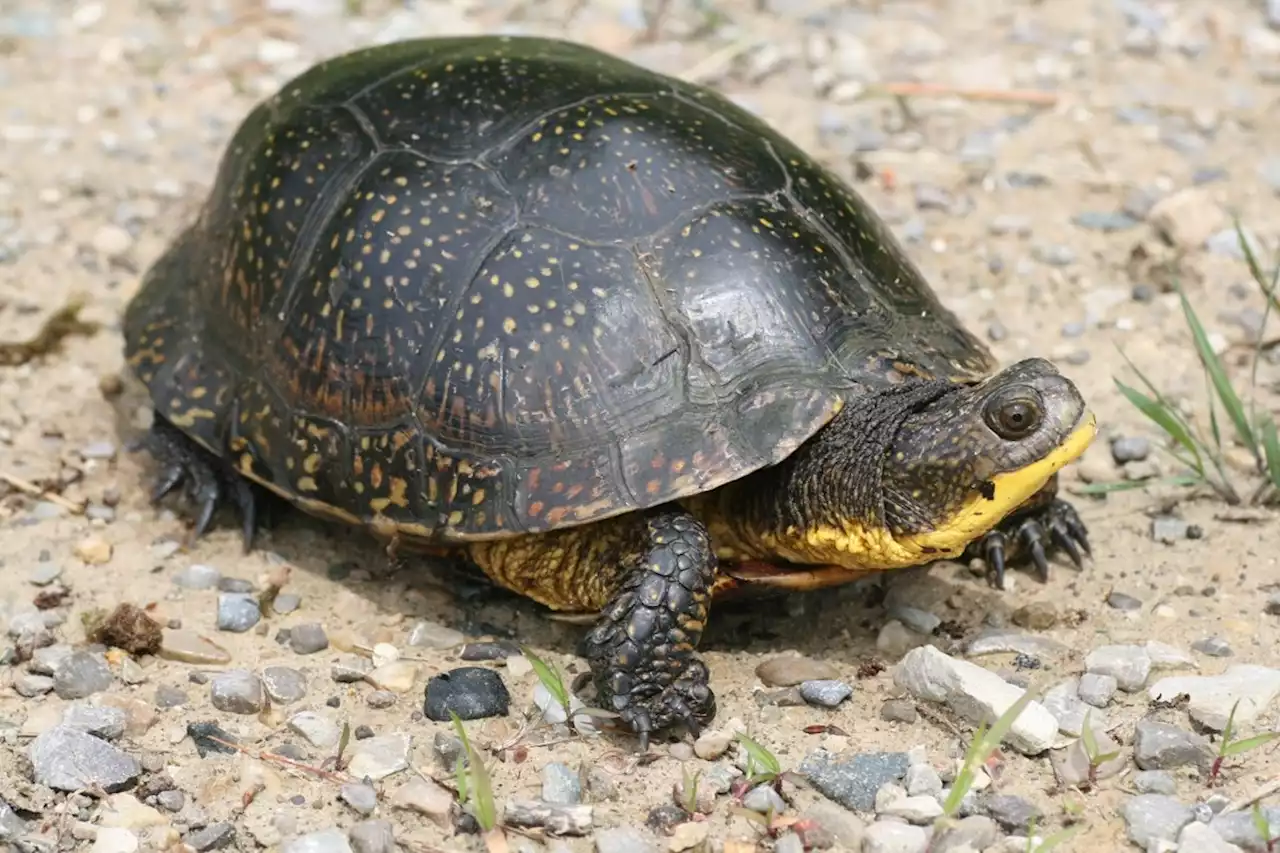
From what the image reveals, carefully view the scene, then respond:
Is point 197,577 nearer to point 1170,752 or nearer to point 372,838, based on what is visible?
point 372,838

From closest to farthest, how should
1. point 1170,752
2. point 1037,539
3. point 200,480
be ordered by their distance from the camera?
point 1170,752
point 1037,539
point 200,480

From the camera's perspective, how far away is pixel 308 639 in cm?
389

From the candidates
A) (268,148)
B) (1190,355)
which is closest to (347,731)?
(268,148)

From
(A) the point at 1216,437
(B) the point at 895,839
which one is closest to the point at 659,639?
(B) the point at 895,839

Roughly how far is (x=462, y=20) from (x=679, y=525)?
14.1ft

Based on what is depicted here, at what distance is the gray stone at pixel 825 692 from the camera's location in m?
3.59

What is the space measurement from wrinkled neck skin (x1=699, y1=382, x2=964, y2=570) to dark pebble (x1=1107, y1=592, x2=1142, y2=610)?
650 millimetres

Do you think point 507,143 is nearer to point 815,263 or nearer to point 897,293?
point 815,263

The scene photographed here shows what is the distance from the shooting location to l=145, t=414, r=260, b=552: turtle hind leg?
4.46 meters

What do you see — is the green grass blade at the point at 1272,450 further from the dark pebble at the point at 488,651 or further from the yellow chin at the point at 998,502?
the dark pebble at the point at 488,651

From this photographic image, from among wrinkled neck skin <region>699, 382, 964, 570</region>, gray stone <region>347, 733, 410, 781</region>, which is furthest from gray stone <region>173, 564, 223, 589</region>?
wrinkled neck skin <region>699, 382, 964, 570</region>

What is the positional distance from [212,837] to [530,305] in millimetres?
1530

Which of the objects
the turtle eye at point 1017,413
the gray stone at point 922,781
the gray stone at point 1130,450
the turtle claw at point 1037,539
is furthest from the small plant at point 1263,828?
the gray stone at point 1130,450

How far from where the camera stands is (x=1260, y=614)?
3822 mm
